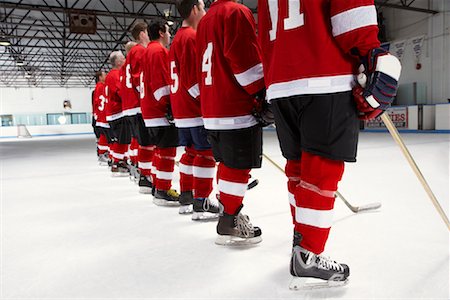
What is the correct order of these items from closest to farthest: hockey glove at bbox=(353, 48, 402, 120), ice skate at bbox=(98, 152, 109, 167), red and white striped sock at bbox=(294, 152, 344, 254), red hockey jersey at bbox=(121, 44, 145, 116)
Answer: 1. hockey glove at bbox=(353, 48, 402, 120)
2. red and white striped sock at bbox=(294, 152, 344, 254)
3. red hockey jersey at bbox=(121, 44, 145, 116)
4. ice skate at bbox=(98, 152, 109, 167)

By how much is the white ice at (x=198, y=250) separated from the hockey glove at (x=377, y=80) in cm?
66

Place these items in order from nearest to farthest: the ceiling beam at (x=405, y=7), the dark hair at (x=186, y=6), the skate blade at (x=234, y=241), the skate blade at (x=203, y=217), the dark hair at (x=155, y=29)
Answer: the skate blade at (x=234, y=241) < the dark hair at (x=186, y=6) < the skate blade at (x=203, y=217) < the dark hair at (x=155, y=29) < the ceiling beam at (x=405, y=7)

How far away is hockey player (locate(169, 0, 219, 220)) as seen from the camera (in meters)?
2.24

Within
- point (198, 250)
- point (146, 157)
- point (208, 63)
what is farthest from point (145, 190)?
point (208, 63)

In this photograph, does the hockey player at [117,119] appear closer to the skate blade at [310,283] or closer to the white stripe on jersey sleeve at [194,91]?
the white stripe on jersey sleeve at [194,91]

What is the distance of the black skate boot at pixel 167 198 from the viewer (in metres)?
2.81

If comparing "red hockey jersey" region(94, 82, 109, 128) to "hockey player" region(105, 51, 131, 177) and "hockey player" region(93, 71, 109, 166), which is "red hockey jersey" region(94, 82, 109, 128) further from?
"hockey player" region(105, 51, 131, 177)

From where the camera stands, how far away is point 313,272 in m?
1.34

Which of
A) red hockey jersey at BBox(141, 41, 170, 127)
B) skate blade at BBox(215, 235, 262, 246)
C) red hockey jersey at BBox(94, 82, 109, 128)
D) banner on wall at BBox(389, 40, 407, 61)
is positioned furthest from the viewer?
banner on wall at BBox(389, 40, 407, 61)

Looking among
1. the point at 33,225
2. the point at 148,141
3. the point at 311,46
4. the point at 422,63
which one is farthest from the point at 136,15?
the point at 311,46

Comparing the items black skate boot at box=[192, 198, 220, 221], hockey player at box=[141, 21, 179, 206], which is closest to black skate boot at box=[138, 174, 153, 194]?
hockey player at box=[141, 21, 179, 206]

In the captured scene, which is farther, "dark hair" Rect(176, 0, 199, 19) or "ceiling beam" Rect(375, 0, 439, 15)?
"ceiling beam" Rect(375, 0, 439, 15)

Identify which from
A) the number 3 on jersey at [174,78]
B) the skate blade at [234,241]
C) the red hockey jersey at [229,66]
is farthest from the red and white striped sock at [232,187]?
the number 3 on jersey at [174,78]

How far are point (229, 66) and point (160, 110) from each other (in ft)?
3.79
